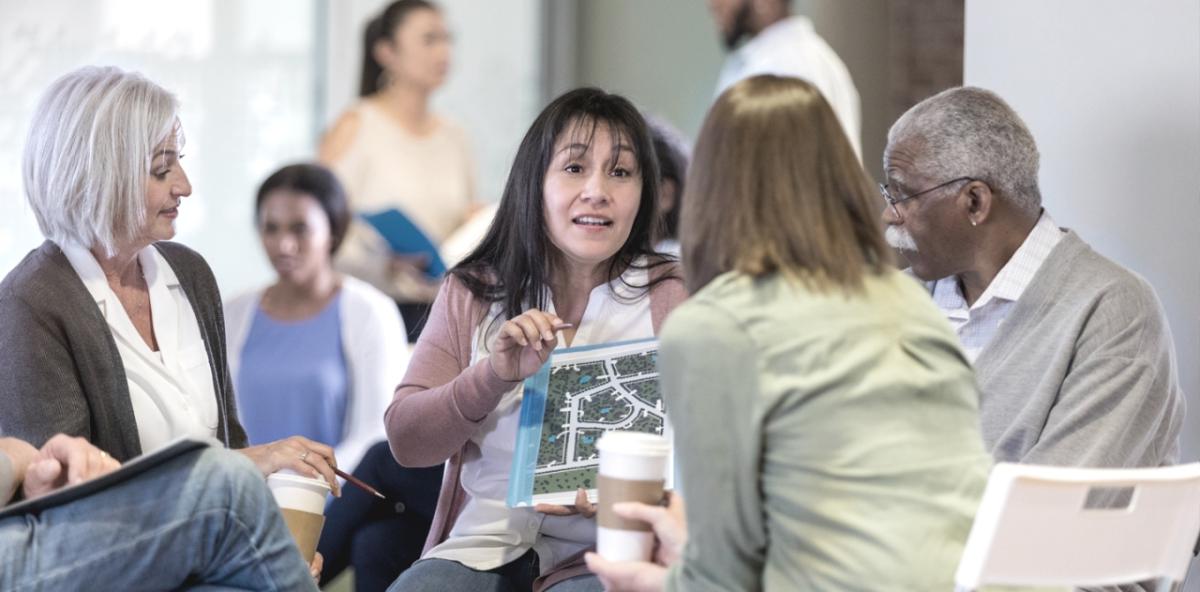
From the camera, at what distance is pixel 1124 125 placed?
2914 millimetres

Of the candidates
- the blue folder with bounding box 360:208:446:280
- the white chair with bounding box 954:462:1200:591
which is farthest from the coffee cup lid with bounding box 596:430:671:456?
the blue folder with bounding box 360:208:446:280

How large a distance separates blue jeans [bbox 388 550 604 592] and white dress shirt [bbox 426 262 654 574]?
0.6 inches

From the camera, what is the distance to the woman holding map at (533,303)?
235 cm

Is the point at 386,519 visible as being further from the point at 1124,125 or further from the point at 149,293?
the point at 1124,125

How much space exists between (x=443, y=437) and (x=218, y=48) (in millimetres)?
4192

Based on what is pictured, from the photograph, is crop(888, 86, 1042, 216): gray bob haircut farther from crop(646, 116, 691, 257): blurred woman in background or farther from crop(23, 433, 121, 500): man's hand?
crop(23, 433, 121, 500): man's hand

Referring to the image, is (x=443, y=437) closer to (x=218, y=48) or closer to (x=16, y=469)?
(x=16, y=469)

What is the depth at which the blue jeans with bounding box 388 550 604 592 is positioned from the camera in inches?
89.3

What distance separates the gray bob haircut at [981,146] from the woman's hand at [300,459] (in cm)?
114

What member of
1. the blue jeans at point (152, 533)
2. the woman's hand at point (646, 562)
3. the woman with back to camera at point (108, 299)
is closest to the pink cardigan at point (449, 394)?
the woman with back to camera at point (108, 299)

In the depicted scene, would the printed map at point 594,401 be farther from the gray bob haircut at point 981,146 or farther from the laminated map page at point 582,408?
the gray bob haircut at point 981,146

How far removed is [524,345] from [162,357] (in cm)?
63

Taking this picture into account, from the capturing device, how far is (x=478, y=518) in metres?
2.39

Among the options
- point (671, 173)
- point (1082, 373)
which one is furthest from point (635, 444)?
point (671, 173)
